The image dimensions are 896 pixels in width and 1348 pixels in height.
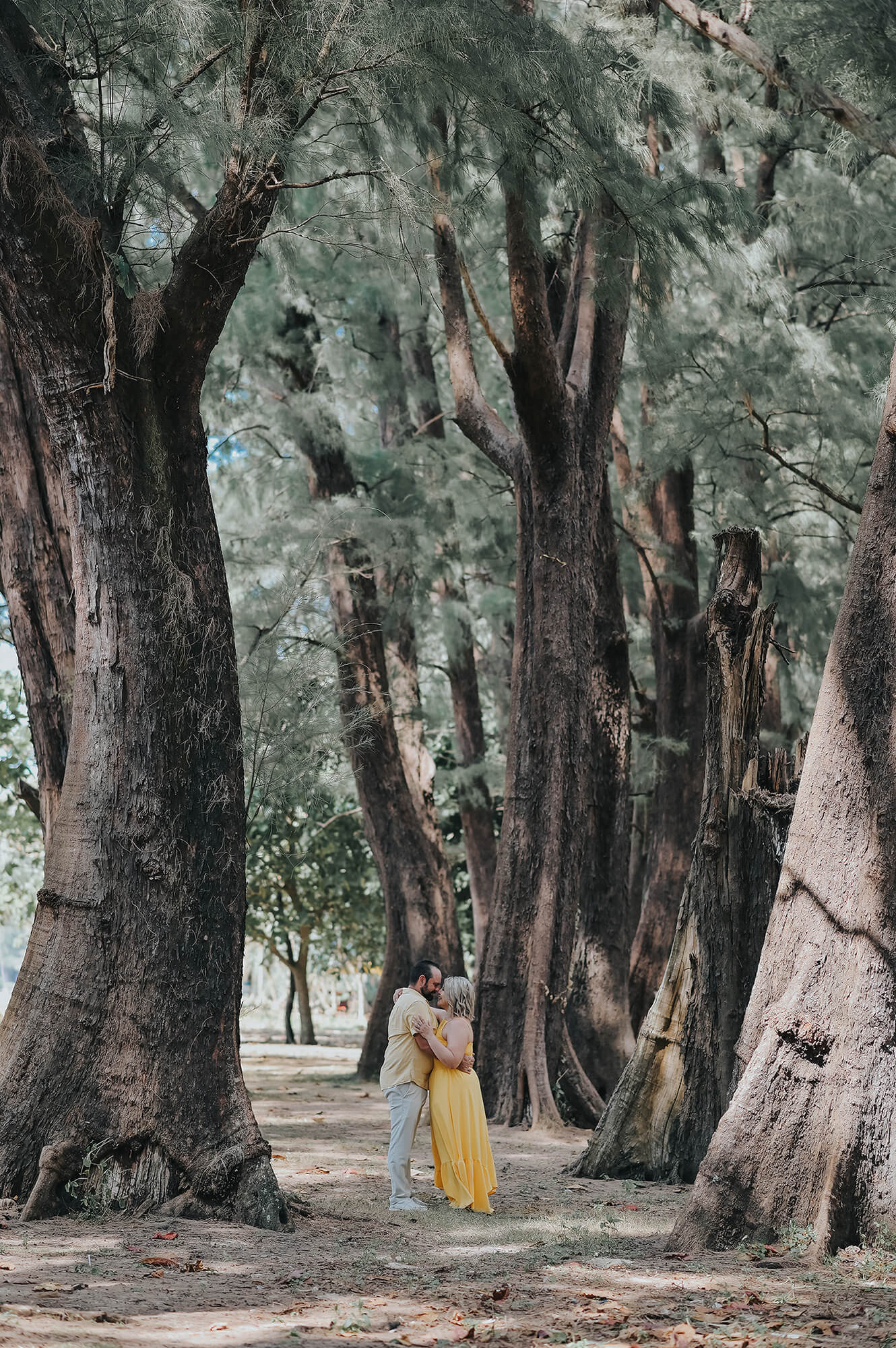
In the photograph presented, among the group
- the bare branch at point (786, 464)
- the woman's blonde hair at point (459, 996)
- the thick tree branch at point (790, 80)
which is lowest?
the woman's blonde hair at point (459, 996)

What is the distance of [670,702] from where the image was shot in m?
13.8

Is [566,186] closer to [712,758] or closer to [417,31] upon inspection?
[417,31]

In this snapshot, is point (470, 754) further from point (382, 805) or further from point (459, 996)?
point (459, 996)

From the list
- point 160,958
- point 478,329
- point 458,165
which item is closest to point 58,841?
point 160,958

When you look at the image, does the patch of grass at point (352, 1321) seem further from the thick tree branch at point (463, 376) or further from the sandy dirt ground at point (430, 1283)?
the thick tree branch at point (463, 376)

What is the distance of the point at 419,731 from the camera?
14.4m

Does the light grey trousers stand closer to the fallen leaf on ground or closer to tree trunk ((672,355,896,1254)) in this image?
tree trunk ((672,355,896,1254))

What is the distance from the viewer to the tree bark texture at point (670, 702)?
13.1 m

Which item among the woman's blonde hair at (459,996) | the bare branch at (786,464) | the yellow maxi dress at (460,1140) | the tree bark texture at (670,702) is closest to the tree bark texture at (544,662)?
the bare branch at (786,464)

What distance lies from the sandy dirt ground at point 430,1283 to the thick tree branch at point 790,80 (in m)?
6.28

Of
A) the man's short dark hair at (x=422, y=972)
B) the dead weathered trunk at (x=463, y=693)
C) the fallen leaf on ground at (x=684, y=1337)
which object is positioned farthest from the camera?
the dead weathered trunk at (x=463, y=693)

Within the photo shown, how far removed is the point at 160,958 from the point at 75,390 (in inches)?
105

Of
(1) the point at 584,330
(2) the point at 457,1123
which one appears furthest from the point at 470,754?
(2) the point at 457,1123

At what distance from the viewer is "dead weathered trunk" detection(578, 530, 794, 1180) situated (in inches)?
269
